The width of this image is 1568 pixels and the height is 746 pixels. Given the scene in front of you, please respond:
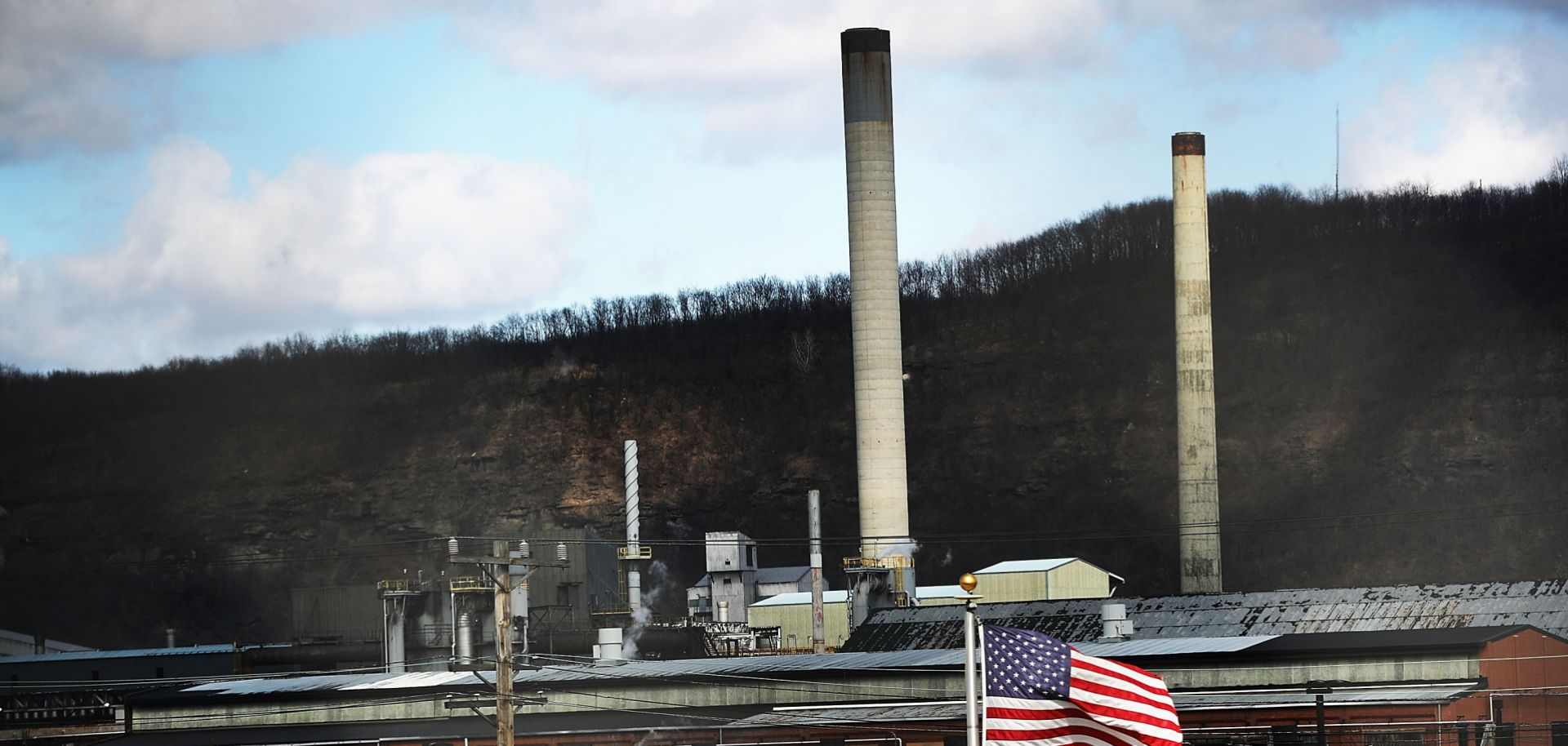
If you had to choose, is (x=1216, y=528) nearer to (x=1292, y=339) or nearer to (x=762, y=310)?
(x=1292, y=339)

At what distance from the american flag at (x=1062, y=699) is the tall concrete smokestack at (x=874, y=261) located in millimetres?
53990

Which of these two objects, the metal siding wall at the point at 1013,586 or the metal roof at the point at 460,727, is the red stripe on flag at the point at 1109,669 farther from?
the metal siding wall at the point at 1013,586

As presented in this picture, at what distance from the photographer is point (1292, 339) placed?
398ft

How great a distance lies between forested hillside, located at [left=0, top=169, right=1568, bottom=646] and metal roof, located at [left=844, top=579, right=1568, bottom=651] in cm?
4284

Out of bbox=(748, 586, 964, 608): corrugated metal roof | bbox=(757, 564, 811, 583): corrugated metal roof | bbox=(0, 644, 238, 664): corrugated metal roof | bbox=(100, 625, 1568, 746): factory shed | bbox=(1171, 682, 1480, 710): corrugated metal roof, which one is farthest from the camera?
bbox=(757, 564, 811, 583): corrugated metal roof

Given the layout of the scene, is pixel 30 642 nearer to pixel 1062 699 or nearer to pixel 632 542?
pixel 632 542

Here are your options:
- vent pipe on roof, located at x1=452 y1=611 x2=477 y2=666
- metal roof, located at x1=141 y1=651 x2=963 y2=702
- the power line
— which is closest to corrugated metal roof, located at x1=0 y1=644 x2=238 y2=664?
the power line

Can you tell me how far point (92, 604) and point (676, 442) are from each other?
138 feet

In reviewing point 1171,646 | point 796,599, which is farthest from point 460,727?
point 796,599

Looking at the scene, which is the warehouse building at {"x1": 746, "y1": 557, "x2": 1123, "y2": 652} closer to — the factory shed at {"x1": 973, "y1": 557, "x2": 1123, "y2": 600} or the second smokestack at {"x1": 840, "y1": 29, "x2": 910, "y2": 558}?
the factory shed at {"x1": 973, "y1": 557, "x2": 1123, "y2": 600}

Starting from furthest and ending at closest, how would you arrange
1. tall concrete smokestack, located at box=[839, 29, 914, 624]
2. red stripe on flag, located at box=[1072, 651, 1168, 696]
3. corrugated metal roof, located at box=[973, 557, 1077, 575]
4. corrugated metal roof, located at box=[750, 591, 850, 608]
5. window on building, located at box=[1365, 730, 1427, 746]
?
corrugated metal roof, located at box=[750, 591, 850, 608], corrugated metal roof, located at box=[973, 557, 1077, 575], tall concrete smokestack, located at box=[839, 29, 914, 624], window on building, located at box=[1365, 730, 1427, 746], red stripe on flag, located at box=[1072, 651, 1168, 696]

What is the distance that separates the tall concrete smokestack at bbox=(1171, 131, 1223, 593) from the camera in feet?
226

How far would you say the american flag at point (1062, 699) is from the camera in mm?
15008

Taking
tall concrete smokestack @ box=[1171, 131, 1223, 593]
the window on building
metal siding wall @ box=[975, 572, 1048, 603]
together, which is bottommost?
the window on building
